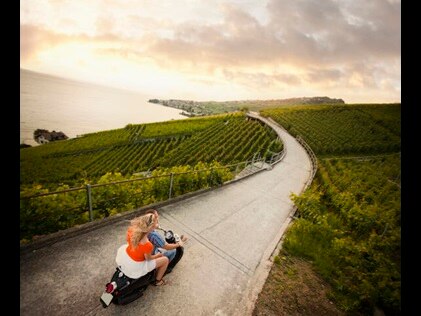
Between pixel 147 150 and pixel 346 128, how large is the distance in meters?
41.9

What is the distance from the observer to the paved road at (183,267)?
382 cm

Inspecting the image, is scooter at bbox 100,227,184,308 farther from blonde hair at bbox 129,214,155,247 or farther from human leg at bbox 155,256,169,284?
blonde hair at bbox 129,214,155,247

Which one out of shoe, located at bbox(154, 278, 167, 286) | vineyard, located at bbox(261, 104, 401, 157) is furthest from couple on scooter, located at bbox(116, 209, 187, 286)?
vineyard, located at bbox(261, 104, 401, 157)

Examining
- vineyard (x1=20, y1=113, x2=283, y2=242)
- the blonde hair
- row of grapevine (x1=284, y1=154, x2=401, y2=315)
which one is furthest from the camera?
vineyard (x1=20, y1=113, x2=283, y2=242)

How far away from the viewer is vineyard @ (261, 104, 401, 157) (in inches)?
1460

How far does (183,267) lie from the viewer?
5.19m

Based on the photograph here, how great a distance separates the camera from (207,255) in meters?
5.78

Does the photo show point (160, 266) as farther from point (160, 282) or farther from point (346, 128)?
point (346, 128)

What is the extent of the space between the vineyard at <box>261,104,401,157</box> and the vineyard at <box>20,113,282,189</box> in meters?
8.17

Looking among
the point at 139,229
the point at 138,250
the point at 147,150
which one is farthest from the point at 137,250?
the point at 147,150

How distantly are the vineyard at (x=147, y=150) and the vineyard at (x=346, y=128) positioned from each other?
8.17 meters
